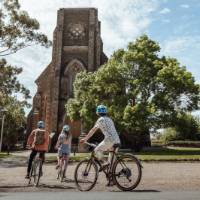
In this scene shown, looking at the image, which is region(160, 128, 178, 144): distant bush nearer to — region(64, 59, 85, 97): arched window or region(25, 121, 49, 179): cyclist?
region(64, 59, 85, 97): arched window

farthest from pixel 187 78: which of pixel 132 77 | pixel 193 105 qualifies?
pixel 132 77

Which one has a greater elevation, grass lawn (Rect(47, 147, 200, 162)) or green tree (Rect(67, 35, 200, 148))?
green tree (Rect(67, 35, 200, 148))

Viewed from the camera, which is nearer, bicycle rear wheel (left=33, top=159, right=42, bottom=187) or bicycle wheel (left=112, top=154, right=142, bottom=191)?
bicycle wheel (left=112, top=154, right=142, bottom=191)

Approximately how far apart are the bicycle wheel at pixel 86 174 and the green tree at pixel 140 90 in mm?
21504

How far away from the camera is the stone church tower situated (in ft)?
132

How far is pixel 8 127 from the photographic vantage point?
50.3 metres

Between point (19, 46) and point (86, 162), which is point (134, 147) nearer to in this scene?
Result: point (19, 46)

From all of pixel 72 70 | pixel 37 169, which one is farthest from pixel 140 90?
pixel 37 169

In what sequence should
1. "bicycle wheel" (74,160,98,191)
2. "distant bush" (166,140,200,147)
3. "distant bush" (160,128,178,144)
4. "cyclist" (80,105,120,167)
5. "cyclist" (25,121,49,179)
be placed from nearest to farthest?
"cyclist" (80,105,120,167)
"bicycle wheel" (74,160,98,191)
"cyclist" (25,121,49,179)
"distant bush" (166,140,200,147)
"distant bush" (160,128,178,144)

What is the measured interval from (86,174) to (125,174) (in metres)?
0.95

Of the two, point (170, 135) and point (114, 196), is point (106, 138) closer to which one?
point (114, 196)

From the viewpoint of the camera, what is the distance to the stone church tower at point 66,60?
4034 centimetres

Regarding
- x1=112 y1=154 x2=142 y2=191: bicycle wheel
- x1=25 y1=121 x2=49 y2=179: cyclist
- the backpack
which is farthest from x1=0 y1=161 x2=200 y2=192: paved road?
the backpack

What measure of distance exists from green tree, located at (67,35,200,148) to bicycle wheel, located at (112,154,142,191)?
21.7 meters
